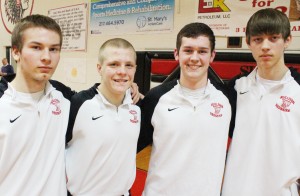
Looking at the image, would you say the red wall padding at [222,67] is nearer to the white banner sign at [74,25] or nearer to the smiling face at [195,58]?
the smiling face at [195,58]

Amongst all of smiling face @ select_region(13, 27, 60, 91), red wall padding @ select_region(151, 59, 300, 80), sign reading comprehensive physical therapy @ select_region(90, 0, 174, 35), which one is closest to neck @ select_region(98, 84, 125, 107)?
smiling face @ select_region(13, 27, 60, 91)

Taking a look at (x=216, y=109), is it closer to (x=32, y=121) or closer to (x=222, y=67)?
(x=32, y=121)

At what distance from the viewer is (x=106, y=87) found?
76.1 inches

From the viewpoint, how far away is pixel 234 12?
13.5ft

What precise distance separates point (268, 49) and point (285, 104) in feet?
1.15

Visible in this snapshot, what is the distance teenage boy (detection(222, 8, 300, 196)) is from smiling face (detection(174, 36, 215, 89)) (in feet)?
0.94

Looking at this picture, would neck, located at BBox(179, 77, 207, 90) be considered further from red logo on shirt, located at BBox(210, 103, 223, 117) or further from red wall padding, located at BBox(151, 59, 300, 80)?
red wall padding, located at BBox(151, 59, 300, 80)

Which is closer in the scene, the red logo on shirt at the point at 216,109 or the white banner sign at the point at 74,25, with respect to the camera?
the red logo on shirt at the point at 216,109

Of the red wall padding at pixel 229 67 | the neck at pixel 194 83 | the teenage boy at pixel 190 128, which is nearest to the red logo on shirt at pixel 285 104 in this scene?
the teenage boy at pixel 190 128

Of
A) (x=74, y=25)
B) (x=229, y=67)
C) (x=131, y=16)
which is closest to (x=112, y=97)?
(x=229, y=67)

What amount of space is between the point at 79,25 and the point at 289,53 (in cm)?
437

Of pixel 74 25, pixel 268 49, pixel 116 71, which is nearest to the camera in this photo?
pixel 268 49

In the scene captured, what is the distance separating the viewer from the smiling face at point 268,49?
5.83 ft

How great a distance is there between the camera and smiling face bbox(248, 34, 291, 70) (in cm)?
178
